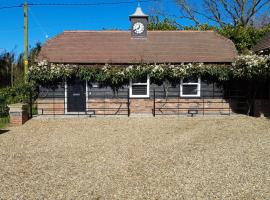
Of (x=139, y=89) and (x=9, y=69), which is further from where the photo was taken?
(x=9, y=69)

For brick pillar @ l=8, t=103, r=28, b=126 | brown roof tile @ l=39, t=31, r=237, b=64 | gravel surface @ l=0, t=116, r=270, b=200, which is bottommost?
gravel surface @ l=0, t=116, r=270, b=200

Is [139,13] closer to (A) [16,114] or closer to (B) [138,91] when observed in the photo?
(B) [138,91]

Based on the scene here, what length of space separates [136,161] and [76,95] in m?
9.93

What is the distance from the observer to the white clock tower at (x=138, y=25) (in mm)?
19094

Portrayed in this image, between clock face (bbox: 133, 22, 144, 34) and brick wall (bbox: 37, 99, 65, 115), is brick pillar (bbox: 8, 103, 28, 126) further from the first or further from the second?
clock face (bbox: 133, 22, 144, 34)

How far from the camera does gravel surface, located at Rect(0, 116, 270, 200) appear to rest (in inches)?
227

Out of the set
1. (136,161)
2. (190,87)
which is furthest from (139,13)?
(136,161)

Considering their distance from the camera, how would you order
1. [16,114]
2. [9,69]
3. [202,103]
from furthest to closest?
[9,69] → [202,103] → [16,114]

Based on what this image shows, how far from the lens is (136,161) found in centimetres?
772

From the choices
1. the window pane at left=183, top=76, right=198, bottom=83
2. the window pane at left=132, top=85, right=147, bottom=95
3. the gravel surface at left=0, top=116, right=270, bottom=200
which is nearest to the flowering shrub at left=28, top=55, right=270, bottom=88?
the window pane at left=183, top=76, right=198, bottom=83

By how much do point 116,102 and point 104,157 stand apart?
9.07m

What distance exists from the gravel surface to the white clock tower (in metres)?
7.50

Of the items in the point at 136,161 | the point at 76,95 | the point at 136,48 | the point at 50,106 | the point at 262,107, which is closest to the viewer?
the point at 136,161

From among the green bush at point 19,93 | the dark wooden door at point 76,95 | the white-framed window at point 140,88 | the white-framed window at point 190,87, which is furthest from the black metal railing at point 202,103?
the green bush at point 19,93
